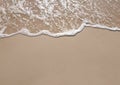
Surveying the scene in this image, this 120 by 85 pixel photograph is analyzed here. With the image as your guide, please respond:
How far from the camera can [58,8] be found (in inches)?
61.0

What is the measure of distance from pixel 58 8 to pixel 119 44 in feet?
1.60

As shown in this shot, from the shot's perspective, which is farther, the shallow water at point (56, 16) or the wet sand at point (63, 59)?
the shallow water at point (56, 16)

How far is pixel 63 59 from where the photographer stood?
1308 mm

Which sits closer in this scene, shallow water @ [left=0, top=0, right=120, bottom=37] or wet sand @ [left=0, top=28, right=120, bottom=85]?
wet sand @ [left=0, top=28, right=120, bottom=85]

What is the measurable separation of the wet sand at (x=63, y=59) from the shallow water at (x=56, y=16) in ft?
0.20

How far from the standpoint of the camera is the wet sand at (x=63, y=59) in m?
1.24

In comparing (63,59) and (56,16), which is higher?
(56,16)

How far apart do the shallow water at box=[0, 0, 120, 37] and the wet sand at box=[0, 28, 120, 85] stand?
61mm

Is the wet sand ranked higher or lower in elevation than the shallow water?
lower

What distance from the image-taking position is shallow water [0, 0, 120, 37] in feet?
4.71

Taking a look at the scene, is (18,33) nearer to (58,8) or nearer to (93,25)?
(58,8)

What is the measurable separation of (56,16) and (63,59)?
13.5 inches

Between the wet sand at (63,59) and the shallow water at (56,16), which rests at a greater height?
the shallow water at (56,16)

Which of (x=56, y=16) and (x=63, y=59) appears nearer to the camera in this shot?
(x=63, y=59)
